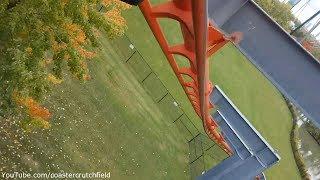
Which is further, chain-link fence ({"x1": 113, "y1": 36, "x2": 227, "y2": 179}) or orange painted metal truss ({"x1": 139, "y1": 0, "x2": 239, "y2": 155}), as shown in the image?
chain-link fence ({"x1": 113, "y1": 36, "x2": 227, "y2": 179})

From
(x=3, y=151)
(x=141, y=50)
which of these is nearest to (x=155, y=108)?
(x=141, y=50)

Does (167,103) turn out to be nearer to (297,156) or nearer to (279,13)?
(279,13)

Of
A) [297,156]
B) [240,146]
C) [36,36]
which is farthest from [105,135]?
[297,156]

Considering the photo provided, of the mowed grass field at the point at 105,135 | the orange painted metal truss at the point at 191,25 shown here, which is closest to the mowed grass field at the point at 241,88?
the mowed grass field at the point at 105,135

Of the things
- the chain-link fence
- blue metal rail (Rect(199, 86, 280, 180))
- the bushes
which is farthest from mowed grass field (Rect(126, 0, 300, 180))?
blue metal rail (Rect(199, 86, 280, 180))

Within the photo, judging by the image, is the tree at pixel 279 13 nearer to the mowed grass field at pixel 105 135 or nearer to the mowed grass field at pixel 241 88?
the mowed grass field at pixel 105 135

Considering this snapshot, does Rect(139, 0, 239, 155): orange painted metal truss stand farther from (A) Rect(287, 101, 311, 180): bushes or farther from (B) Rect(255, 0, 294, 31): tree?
(A) Rect(287, 101, 311, 180): bushes

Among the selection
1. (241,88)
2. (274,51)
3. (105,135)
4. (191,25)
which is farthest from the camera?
(241,88)
